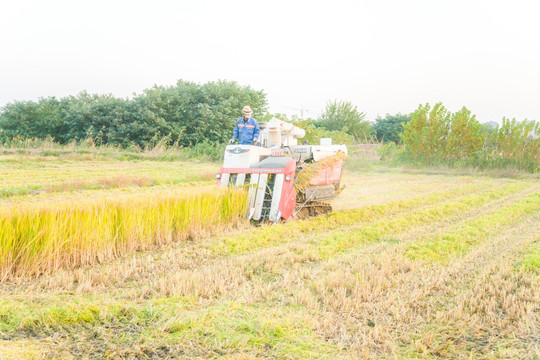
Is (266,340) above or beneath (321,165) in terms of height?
beneath

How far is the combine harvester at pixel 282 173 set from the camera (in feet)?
24.4

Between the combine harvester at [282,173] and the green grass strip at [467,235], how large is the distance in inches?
93.5

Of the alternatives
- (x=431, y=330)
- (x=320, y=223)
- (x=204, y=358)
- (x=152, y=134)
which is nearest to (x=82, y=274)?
(x=204, y=358)

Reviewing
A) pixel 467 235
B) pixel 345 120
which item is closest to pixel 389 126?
pixel 345 120

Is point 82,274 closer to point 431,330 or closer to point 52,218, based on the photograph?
point 52,218

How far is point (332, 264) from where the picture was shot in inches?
200

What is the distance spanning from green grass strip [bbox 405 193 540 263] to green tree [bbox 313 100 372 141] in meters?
39.0

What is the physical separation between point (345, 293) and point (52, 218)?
3.18m

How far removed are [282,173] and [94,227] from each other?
3253 millimetres

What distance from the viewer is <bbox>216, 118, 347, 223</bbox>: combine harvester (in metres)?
Result: 7.44

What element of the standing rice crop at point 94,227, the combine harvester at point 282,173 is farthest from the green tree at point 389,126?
the standing rice crop at point 94,227

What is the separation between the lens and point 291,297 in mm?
3994

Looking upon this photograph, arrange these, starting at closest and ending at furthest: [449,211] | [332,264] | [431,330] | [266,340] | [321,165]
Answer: [266,340] → [431,330] → [332,264] → [321,165] → [449,211]

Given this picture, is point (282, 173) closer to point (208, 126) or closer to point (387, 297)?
point (387, 297)
